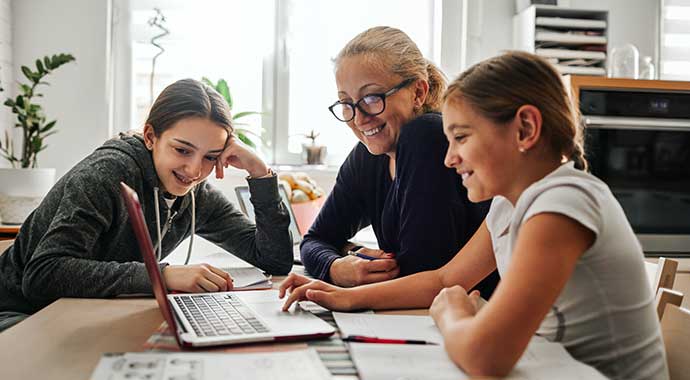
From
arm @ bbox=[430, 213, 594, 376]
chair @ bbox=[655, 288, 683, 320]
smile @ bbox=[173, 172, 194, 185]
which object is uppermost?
smile @ bbox=[173, 172, 194, 185]

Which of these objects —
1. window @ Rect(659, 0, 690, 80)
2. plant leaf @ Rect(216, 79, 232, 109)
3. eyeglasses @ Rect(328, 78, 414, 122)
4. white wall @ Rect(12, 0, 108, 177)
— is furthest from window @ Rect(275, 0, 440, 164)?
eyeglasses @ Rect(328, 78, 414, 122)

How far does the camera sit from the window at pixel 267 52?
3314mm

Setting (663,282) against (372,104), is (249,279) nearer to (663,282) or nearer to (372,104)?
(372,104)

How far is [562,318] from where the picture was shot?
0.88 metres

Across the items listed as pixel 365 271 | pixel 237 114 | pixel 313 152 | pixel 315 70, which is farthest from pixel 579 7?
pixel 365 271

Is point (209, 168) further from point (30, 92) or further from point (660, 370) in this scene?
point (30, 92)

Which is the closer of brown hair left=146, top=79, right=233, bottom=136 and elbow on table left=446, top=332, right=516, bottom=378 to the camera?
elbow on table left=446, top=332, right=516, bottom=378

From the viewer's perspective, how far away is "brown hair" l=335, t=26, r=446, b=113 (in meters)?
1.50

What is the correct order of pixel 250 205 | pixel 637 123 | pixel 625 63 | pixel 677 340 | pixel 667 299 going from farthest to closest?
pixel 625 63 < pixel 637 123 < pixel 250 205 < pixel 667 299 < pixel 677 340

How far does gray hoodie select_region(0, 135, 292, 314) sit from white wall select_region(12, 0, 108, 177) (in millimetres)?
1562

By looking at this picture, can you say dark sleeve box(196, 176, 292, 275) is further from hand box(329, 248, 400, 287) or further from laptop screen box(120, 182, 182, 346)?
laptop screen box(120, 182, 182, 346)

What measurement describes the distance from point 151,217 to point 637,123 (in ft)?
7.08

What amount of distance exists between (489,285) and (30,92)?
2101 millimetres

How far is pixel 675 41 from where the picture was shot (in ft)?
11.0
